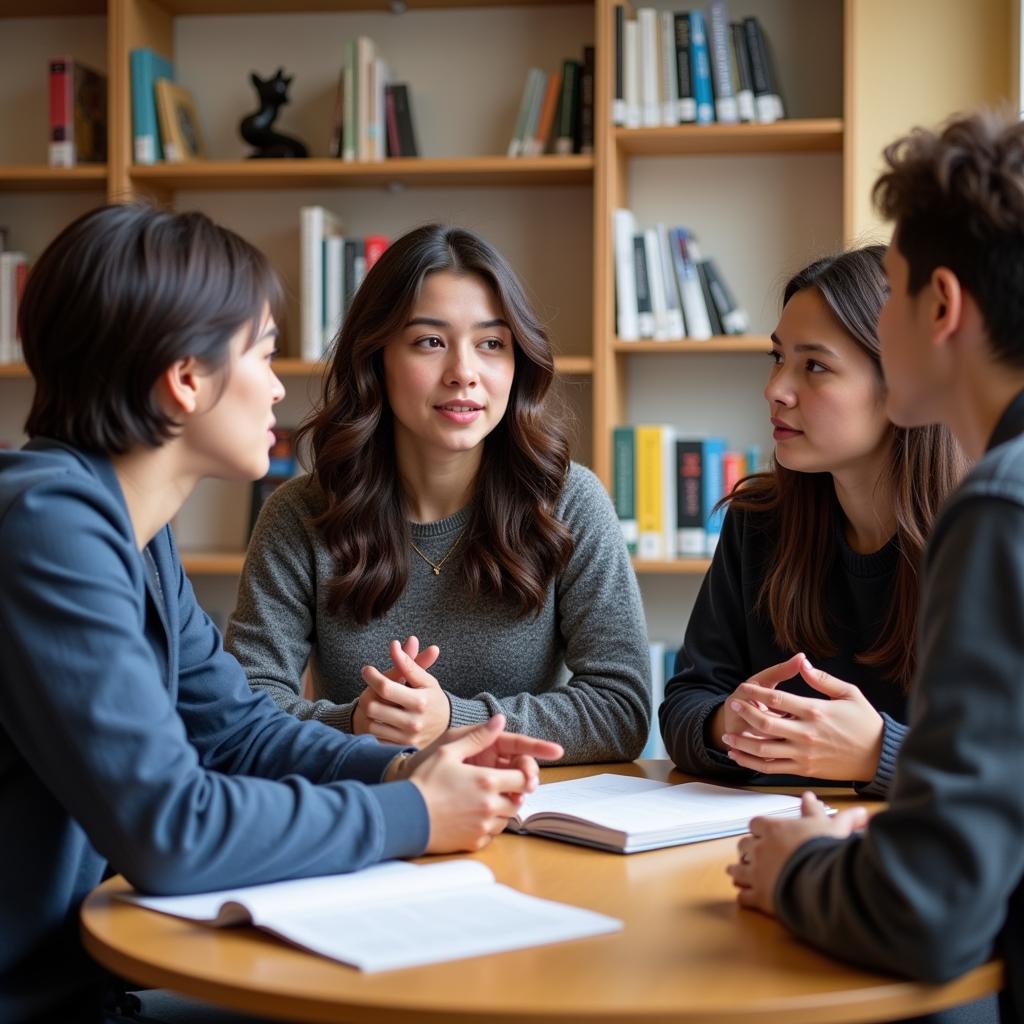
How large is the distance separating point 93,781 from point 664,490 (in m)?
2.35

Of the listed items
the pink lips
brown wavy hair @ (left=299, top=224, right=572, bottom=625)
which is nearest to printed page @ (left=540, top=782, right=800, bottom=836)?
brown wavy hair @ (left=299, top=224, right=572, bottom=625)

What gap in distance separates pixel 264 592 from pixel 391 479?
271mm

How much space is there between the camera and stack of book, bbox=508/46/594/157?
10.8ft

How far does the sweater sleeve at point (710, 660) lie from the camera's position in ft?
5.50

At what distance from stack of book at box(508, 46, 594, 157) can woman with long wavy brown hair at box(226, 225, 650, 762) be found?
4.57 ft

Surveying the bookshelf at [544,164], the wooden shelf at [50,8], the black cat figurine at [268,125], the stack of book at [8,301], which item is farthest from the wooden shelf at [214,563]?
the wooden shelf at [50,8]

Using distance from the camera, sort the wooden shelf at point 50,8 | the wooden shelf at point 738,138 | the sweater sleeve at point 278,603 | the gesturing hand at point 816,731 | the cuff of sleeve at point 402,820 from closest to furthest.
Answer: the cuff of sleeve at point 402,820, the gesturing hand at point 816,731, the sweater sleeve at point 278,603, the wooden shelf at point 738,138, the wooden shelf at point 50,8

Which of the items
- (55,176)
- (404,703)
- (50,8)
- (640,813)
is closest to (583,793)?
(640,813)

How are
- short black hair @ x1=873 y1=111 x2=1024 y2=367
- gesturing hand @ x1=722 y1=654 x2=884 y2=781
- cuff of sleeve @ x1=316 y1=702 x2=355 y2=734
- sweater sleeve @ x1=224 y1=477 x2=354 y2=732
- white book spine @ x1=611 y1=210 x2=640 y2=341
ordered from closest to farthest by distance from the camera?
short black hair @ x1=873 y1=111 x2=1024 y2=367 < gesturing hand @ x1=722 y1=654 x2=884 y2=781 < cuff of sleeve @ x1=316 y1=702 x2=355 y2=734 < sweater sleeve @ x1=224 y1=477 x2=354 y2=732 < white book spine @ x1=611 y1=210 x2=640 y2=341

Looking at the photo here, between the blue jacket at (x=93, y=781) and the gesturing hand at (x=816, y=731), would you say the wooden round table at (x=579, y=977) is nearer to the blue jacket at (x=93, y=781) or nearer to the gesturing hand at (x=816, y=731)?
the blue jacket at (x=93, y=781)

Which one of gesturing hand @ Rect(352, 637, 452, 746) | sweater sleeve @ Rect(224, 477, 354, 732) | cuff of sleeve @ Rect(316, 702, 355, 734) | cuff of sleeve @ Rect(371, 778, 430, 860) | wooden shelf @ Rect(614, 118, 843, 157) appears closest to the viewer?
cuff of sleeve @ Rect(371, 778, 430, 860)

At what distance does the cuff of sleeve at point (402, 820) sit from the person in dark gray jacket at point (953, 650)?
0.29 m

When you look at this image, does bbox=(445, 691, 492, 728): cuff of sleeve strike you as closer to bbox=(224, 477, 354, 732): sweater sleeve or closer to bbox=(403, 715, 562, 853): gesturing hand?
bbox=(224, 477, 354, 732): sweater sleeve

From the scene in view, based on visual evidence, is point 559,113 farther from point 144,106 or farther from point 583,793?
point 583,793
